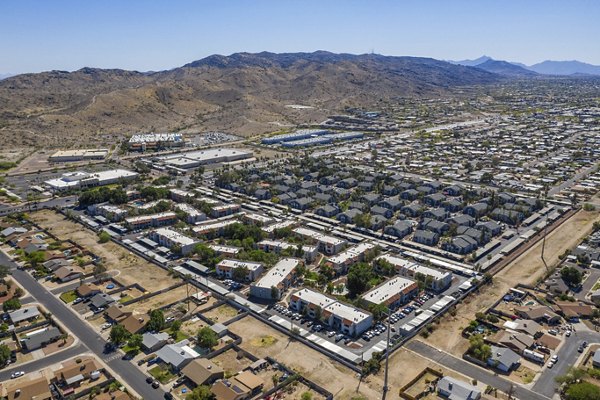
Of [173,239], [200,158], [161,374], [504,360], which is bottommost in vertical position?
[504,360]

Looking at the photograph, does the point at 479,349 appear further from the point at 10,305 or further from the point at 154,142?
the point at 154,142

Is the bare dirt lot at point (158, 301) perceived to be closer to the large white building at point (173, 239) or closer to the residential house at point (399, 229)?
the large white building at point (173, 239)

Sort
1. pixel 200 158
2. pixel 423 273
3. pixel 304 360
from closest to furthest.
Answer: pixel 304 360, pixel 423 273, pixel 200 158

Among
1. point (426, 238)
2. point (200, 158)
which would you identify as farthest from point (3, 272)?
point (200, 158)

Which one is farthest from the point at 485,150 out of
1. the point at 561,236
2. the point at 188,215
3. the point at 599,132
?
the point at 188,215

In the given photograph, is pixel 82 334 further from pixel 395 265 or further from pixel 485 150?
pixel 485 150

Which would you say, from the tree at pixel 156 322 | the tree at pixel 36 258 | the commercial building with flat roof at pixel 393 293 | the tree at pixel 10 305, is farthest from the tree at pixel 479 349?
the tree at pixel 36 258

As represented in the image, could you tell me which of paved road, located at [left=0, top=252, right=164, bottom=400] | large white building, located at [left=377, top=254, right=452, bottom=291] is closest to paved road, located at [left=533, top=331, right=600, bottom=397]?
large white building, located at [left=377, top=254, right=452, bottom=291]
